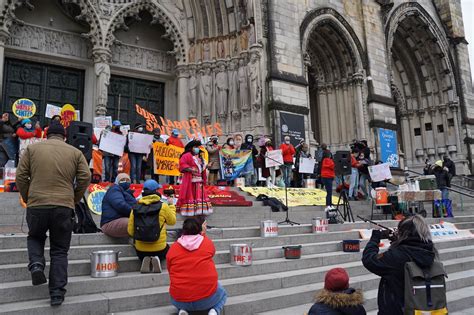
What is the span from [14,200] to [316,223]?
5.84 metres

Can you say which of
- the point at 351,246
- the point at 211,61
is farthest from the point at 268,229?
the point at 211,61

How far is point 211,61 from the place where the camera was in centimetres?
1542

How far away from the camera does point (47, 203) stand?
387 centimetres

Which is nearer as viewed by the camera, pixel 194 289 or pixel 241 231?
pixel 194 289

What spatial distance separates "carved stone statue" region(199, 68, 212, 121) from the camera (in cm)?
1516

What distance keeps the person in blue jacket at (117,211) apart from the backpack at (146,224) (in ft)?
1.93

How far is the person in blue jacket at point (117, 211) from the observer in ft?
17.9

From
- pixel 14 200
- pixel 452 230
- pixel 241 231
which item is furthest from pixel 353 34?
pixel 14 200

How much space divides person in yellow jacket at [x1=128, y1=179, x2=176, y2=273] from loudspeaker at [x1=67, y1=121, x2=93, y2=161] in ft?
7.62

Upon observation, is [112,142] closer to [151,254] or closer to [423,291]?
[151,254]

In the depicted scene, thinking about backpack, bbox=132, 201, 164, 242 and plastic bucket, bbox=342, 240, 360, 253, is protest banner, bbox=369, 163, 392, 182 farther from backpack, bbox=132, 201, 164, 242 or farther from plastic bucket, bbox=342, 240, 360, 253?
backpack, bbox=132, 201, 164, 242

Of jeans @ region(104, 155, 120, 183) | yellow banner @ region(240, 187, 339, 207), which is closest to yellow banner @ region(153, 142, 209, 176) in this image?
jeans @ region(104, 155, 120, 183)

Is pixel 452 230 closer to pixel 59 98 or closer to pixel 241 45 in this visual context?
pixel 241 45

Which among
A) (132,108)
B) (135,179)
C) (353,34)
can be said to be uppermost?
(353,34)
